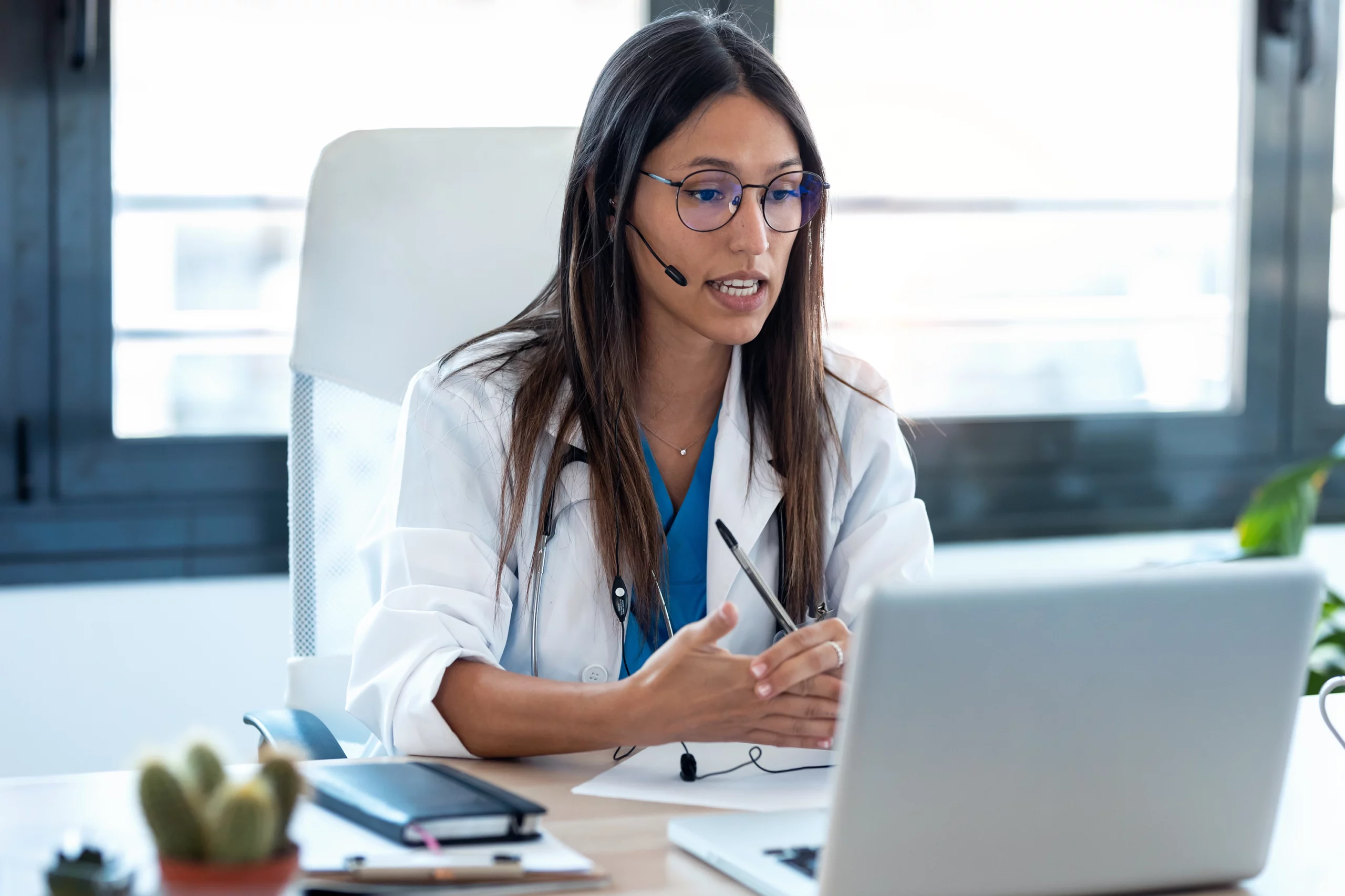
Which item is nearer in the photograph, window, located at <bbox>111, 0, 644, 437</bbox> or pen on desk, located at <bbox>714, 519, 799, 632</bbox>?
pen on desk, located at <bbox>714, 519, 799, 632</bbox>

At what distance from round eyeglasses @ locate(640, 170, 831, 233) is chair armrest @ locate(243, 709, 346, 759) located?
0.65m

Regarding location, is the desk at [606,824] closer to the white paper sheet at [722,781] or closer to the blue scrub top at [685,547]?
the white paper sheet at [722,781]

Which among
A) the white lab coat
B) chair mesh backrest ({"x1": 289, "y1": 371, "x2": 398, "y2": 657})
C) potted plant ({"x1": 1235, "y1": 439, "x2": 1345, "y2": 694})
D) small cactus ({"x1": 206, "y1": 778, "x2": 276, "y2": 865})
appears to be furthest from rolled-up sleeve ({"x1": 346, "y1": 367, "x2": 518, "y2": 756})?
potted plant ({"x1": 1235, "y1": 439, "x2": 1345, "y2": 694})

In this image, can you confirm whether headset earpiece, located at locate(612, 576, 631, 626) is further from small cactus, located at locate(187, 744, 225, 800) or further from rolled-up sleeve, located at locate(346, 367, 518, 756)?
→ small cactus, located at locate(187, 744, 225, 800)

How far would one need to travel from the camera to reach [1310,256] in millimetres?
2697

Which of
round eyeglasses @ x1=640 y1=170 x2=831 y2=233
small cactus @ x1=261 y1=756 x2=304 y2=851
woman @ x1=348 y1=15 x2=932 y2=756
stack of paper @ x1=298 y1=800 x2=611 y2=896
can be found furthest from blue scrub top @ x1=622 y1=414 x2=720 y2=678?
small cactus @ x1=261 y1=756 x2=304 y2=851

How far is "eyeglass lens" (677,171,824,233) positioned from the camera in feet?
4.87

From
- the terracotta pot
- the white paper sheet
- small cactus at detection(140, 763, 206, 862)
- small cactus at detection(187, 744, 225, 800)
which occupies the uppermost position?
small cactus at detection(187, 744, 225, 800)

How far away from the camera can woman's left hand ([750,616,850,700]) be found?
1.14 m

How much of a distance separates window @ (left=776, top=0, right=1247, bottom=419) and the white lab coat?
950mm

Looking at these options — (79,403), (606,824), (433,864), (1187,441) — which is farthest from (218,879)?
(1187,441)

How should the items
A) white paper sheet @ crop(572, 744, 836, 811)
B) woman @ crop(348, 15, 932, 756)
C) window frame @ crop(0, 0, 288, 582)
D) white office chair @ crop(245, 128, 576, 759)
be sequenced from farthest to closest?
1. window frame @ crop(0, 0, 288, 582)
2. white office chair @ crop(245, 128, 576, 759)
3. woman @ crop(348, 15, 932, 756)
4. white paper sheet @ crop(572, 744, 836, 811)

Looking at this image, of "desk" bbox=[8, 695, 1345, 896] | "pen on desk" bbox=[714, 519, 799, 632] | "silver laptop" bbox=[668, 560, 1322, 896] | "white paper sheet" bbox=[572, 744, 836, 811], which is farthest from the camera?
"pen on desk" bbox=[714, 519, 799, 632]

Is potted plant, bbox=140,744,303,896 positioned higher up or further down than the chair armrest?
higher up
